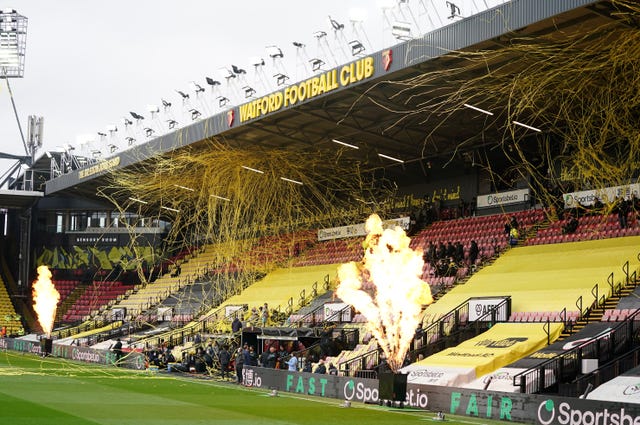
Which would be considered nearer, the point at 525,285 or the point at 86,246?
the point at 525,285

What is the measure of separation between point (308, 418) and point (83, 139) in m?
42.5

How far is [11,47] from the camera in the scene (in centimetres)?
6656

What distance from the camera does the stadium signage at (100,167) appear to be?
154 ft

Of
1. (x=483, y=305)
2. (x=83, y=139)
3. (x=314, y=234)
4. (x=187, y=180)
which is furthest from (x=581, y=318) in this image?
(x=83, y=139)

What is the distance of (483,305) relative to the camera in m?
30.1

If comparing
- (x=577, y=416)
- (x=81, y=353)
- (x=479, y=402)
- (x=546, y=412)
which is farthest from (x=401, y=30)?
(x=81, y=353)

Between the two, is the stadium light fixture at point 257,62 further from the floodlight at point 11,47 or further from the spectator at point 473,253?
the floodlight at point 11,47

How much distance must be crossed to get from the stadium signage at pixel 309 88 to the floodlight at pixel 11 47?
117 ft

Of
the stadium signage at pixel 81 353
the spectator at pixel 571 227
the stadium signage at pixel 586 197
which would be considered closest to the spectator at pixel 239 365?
the stadium signage at pixel 81 353

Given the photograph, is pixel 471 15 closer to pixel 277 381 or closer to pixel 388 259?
pixel 388 259

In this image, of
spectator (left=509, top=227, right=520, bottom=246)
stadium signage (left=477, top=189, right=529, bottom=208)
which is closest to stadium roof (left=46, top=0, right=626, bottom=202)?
stadium signage (left=477, top=189, right=529, bottom=208)

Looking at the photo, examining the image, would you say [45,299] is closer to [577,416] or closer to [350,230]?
[350,230]

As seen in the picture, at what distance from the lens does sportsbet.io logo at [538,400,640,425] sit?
16312 millimetres

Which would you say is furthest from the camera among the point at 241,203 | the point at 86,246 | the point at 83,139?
the point at 86,246
